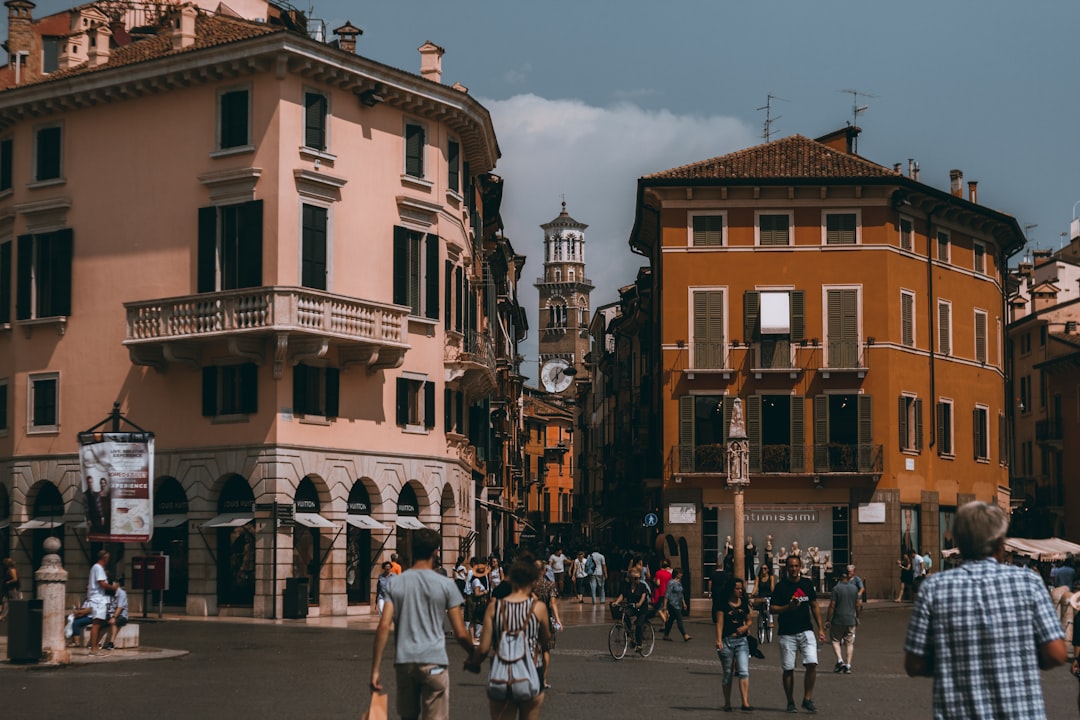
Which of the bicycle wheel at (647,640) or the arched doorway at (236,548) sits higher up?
the arched doorway at (236,548)

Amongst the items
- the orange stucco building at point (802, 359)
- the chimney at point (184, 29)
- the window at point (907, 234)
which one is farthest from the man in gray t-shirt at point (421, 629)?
the window at point (907, 234)

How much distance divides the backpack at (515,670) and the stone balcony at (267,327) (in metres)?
30.7

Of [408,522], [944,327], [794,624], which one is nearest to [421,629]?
[794,624]

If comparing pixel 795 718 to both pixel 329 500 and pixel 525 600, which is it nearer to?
pixel 525 600

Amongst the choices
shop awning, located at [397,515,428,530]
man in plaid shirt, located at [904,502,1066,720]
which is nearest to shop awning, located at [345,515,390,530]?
shop awning, located at [397,515,428,530]

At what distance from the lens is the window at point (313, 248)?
143 ft

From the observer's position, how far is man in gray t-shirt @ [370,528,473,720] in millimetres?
11836

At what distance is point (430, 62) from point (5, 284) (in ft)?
45.7

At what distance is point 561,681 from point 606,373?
249 ft

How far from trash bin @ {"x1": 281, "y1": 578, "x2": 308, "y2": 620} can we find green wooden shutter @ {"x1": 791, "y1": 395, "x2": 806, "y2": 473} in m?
18.9

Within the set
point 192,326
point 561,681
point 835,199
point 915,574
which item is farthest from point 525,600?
point 835,199

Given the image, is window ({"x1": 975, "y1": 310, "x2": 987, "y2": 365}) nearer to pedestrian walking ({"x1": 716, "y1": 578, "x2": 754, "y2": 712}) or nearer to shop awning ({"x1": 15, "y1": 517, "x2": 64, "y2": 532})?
shop awning ({"x1": 15, "y1": 517, "x2": 64, "y2": 532})

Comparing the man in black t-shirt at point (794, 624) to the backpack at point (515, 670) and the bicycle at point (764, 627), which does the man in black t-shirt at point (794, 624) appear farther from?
the bicycle at point (764, 627)

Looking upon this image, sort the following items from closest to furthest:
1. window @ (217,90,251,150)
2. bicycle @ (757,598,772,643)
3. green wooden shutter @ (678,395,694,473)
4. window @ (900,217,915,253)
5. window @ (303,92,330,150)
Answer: bicycle @ (757,598,772,643), window @ (217,90,251,150), window @ (303,92,330,150), green wooden shutter @ (678,395,694,473), window @ (900,217,915,253)
